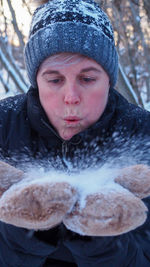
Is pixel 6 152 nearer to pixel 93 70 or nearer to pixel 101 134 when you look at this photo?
pixel 101 134

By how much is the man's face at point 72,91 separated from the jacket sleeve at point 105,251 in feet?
1.54

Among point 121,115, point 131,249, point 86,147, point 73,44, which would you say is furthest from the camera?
Result: point 121,115

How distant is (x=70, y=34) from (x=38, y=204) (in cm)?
79

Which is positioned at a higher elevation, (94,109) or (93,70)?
(93,70)

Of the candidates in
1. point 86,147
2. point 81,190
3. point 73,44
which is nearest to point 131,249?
point 81,190

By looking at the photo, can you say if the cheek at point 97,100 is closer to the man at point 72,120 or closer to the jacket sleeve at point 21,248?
the man at point 72,120

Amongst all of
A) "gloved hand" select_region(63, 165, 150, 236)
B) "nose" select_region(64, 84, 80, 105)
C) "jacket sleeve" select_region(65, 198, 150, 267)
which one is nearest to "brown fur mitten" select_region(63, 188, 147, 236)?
"gloved hand" select_region(63, 165, 150, 236)

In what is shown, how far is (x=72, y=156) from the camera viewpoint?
3.91 ft

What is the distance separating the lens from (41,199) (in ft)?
2.05

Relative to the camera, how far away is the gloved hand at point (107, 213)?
0.61 metres

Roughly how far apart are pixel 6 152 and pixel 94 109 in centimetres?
49

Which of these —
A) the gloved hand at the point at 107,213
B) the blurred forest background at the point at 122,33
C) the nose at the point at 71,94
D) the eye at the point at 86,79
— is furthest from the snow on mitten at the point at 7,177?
the blurred forest background at the point at 122,33

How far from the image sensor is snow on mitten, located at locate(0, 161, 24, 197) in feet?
2.45

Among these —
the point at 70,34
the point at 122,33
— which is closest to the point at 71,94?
the point at 70,34
